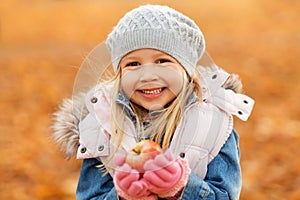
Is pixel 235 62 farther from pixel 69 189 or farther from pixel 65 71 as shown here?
pixel 69 189

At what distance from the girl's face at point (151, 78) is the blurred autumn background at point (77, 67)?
29 centimetres

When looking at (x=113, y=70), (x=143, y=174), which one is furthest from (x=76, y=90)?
(x=143, y=174)

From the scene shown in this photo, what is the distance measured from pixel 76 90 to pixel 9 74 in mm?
5324

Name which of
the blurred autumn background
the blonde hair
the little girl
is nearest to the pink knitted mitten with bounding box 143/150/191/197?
the little girl

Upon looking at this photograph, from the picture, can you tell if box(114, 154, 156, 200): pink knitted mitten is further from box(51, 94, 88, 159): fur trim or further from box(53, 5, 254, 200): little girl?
box(51, 94, 88, 159): fur trim

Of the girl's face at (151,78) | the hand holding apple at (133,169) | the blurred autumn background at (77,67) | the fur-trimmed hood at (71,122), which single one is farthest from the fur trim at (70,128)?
the hand holding apple at (133,169)

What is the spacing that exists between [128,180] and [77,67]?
0.55m

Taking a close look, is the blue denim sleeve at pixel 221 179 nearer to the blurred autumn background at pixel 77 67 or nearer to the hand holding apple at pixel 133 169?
the hand holding apple at pixel 133 169

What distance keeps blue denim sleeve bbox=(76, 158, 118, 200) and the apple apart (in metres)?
0.27

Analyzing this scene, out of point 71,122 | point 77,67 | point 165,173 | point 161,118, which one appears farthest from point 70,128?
point 165,173

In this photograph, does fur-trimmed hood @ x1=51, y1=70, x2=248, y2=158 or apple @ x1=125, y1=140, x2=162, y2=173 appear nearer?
apple @ x1=125, y1=140, x2=162, y2=173

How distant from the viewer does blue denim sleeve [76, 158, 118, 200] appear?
2119 millimetres

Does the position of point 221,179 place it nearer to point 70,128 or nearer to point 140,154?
point 140,154

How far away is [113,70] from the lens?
2145mm
